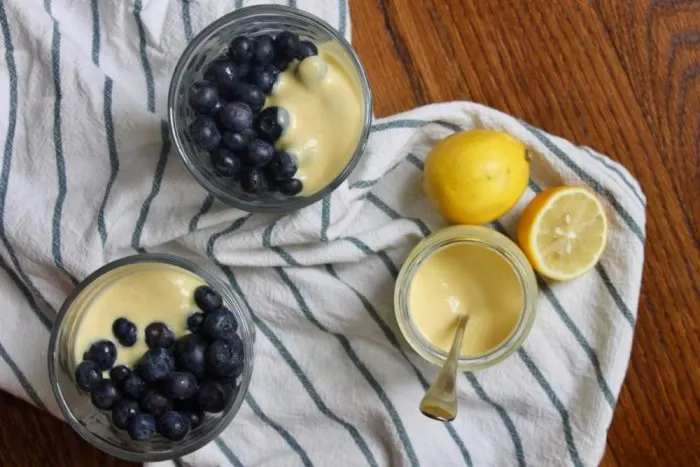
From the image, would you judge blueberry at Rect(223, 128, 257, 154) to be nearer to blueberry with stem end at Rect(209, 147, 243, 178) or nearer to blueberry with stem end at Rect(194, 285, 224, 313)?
blueberry with stem end at Rect(209, 147, 243, 178)

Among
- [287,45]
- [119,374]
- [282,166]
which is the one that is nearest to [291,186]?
[282,166]

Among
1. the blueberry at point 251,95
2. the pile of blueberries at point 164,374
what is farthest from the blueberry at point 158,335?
the blueberry at point 251,95

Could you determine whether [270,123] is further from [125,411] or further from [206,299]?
[125,411]

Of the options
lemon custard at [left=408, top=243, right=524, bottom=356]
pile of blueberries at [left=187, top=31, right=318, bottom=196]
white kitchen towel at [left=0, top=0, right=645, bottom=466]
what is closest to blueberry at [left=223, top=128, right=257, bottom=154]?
pile of blueberries at [left=187, top=31, right=318, bottom=196]

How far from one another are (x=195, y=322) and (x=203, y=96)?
0.66ft

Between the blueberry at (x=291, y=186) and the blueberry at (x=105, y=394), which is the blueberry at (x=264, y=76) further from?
the blueberry at (x=105, y=394)

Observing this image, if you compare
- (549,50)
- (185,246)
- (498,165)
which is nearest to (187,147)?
(185,246)

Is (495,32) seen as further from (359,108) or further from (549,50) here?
(359,108)

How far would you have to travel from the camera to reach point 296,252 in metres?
0.81

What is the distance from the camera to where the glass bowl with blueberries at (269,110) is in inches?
27.6

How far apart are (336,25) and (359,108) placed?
11 centimetres

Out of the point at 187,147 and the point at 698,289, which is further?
the point at 698,289

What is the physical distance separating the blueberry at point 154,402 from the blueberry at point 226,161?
205 mm

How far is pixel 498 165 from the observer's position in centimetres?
75
